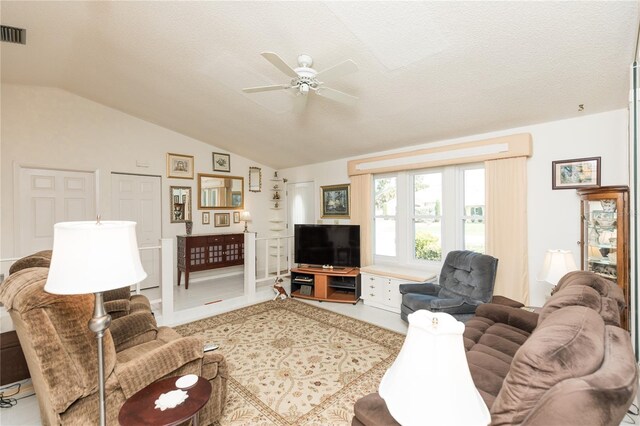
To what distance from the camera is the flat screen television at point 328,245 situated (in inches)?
183

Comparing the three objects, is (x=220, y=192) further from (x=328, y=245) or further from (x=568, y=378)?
(x=568, y=378)

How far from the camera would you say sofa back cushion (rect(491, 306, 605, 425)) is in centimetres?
98

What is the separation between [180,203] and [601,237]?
5.84 meters

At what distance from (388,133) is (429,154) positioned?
65 centimetres

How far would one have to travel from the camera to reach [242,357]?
9.15 ft

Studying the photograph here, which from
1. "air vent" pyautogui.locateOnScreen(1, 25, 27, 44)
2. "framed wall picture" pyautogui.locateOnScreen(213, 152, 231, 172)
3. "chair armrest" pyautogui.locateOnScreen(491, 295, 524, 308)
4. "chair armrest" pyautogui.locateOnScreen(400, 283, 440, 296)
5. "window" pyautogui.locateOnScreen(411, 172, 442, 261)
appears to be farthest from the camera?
"framed wall picture" pyautogui.locateOnScreen(213, 152, 231, 172)

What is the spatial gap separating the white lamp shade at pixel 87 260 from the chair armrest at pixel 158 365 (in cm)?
62

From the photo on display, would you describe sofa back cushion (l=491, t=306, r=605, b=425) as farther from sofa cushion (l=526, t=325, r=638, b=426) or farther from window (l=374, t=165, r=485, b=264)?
window (l=374, t=165, r=485, b=264)

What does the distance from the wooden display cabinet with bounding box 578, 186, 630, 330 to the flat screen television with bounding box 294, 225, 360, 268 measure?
268 centimetres

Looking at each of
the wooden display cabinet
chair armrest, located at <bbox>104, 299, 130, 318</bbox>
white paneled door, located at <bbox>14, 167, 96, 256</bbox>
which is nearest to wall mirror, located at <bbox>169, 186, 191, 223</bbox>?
white paneled door, located at <bbox>14, 167, 96, 256</bbox>

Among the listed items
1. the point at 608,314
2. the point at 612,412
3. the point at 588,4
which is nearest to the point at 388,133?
the point at 588,4

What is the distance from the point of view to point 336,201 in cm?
540

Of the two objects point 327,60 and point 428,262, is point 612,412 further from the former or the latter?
Result: point 428,262

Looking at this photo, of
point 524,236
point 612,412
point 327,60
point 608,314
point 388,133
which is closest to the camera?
point 612,412
